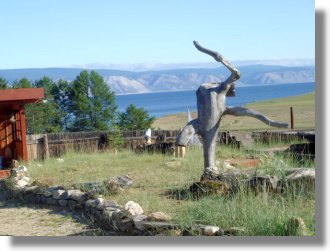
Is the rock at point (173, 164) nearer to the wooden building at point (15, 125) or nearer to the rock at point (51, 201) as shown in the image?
the rock at point (51, 201)

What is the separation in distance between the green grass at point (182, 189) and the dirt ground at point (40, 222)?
73cm

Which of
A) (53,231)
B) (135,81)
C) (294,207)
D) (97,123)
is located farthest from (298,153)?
(135,81)

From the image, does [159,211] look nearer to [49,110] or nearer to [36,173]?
[36,173]

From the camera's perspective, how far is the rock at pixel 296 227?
5.51m

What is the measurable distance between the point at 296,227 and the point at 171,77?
95.1 feet

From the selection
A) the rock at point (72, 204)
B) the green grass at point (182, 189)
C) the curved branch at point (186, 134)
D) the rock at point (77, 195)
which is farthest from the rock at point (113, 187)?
the curved branch at point (186, 134)

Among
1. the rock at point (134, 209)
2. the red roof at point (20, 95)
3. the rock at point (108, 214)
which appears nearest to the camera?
the rock at point (134, 209)

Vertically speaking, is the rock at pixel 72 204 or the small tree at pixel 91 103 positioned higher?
the small tree at pixel 91 103

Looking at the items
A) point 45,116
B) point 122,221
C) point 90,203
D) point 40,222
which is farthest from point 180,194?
point 45,116

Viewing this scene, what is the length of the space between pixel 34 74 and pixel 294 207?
72.6 feet

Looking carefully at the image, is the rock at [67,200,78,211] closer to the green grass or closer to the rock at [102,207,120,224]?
the green grass

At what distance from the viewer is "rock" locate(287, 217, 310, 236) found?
5.51 m

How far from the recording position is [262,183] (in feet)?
24.9

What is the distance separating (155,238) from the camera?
19.1ft
